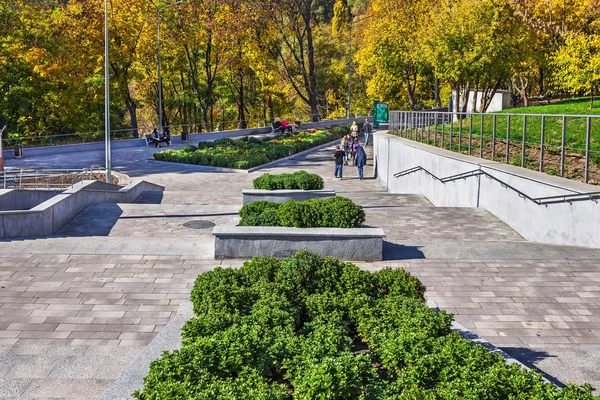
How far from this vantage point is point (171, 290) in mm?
9547

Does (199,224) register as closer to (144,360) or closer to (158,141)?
(144,360)

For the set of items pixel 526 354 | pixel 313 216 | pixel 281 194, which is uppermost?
pixel 313 216

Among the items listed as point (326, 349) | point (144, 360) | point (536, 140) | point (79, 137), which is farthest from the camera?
point (79, 137)

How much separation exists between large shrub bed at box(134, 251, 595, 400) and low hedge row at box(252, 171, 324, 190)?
956 cm

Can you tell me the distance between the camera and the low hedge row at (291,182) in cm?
1700

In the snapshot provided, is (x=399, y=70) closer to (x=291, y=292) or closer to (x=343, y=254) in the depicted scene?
(x=343, y=254)

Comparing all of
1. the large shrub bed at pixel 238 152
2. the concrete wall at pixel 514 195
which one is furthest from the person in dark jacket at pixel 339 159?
the large shrub bed at pixel 238 152

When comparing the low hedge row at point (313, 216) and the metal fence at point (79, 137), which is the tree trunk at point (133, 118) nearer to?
the metal fence at point (79, 137)

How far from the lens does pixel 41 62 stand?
43562 millimetres

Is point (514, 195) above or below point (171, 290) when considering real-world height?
above

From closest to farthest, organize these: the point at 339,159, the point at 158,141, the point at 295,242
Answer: the point at 295,242
the point at 339,159
the point at 158,141

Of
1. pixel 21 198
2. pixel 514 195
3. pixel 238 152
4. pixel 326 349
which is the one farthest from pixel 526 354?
pixel 238 152

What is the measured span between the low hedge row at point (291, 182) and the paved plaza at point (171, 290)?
177cm

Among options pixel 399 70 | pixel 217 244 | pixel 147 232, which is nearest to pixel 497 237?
pixel 217 244
